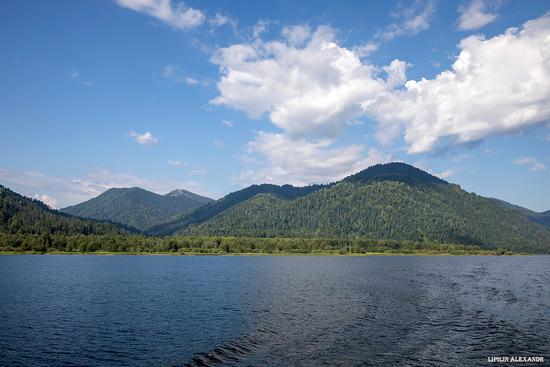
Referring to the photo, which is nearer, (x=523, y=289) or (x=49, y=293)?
(x=49, y=293)

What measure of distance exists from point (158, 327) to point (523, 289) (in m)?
95.2

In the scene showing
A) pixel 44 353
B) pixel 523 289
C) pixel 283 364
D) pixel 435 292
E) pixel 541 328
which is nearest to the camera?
pixel 283 364

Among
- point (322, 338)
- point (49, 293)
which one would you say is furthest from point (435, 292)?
point (49, 293)

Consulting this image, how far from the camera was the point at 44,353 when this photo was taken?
46.9 m

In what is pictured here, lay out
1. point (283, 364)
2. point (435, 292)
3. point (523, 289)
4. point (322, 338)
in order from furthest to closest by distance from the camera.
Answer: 1. point (523, 289)
2. point (435, 292)
3. point (322, 338)
4. point (283, 364)

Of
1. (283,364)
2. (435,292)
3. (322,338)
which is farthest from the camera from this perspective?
(435,292)

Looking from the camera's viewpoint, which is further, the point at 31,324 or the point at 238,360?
the point at 31,324

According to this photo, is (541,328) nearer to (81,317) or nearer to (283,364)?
(283,364)

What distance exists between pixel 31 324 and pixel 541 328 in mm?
74492

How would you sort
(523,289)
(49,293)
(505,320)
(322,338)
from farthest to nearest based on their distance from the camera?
(523,289)
(49,293)
(505,320)
(322,338)

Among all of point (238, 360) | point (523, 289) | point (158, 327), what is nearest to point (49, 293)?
point (158, 327)

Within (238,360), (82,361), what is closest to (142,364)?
(82,361)

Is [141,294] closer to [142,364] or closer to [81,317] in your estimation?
[81,317]

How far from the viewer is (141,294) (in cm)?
9594
